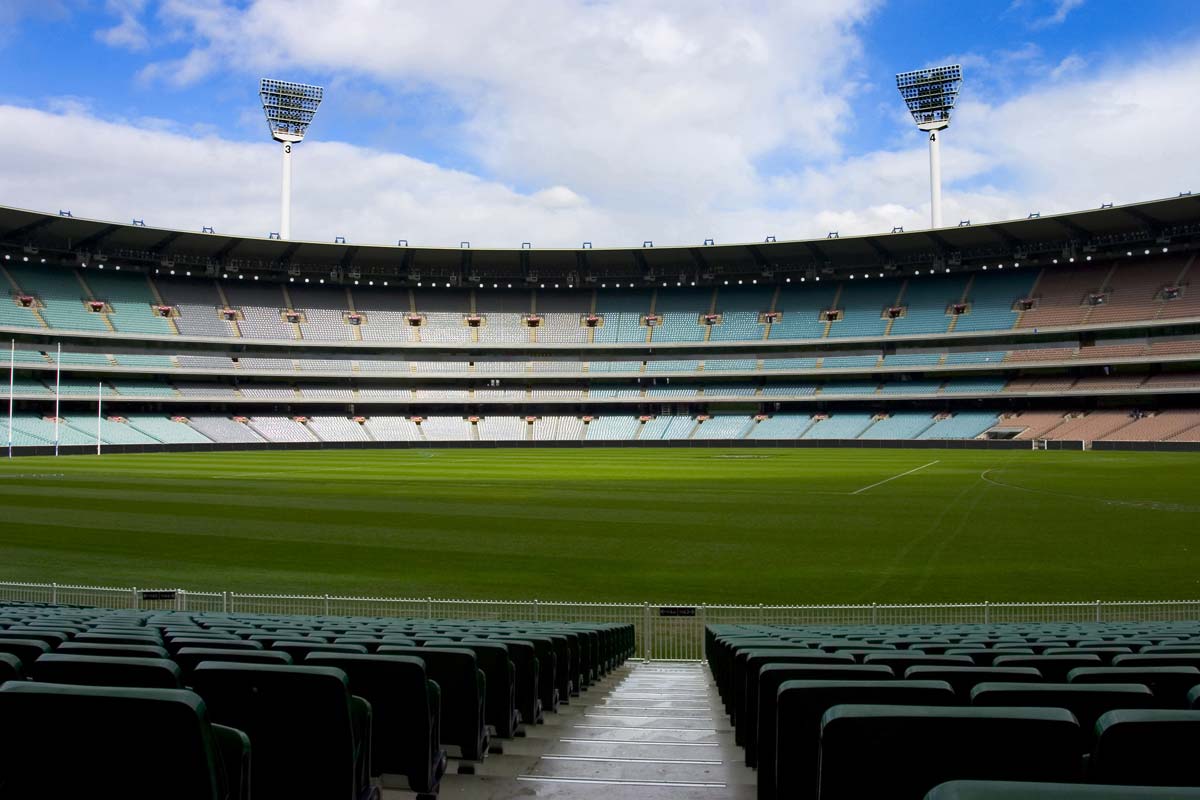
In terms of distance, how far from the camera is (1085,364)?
69.9 meters

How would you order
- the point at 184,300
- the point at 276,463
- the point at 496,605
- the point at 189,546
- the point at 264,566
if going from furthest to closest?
1. the point at 184,300
2. the point at 276,463
3. the point at 189,546
4. the point at 264,566
5. the point at 496,605

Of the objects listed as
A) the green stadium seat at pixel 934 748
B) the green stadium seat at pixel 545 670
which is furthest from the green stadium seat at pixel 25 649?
the green stadium seat at pixel 934 748

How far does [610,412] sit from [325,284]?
3259 cm

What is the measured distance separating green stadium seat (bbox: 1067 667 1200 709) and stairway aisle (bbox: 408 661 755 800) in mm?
1761

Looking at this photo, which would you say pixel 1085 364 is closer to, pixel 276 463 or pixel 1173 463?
pixel 1173 463

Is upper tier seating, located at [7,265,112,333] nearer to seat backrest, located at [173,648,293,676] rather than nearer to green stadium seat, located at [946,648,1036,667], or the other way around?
seat backrest, located at [173,648,293,676]

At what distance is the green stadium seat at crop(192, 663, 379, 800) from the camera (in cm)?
330

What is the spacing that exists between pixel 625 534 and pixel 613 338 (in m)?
66.3

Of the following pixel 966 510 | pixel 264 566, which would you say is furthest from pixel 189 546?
pixel 966 510

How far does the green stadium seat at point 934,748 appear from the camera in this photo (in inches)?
89.6

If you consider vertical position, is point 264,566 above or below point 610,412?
below

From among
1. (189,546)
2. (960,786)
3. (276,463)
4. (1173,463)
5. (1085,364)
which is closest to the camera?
(960,786)

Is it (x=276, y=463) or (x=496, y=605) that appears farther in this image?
(x=276, y=463)

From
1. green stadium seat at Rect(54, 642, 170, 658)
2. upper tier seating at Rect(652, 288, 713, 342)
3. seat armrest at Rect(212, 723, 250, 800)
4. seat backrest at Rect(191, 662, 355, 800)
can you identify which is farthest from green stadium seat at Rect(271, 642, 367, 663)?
upper tier seating at Rect(652, 288, 713, 342)
